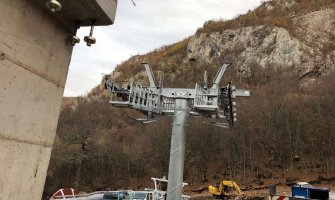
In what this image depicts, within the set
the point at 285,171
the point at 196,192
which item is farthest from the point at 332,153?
the point at 196,192

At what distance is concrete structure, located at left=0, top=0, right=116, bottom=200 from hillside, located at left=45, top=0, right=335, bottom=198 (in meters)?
29.9

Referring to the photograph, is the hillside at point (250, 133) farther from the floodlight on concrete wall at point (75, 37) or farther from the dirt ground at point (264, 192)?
the floodlight on concrete wall at point (75, 37)

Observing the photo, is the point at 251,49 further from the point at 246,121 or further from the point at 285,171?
the point at 285,171

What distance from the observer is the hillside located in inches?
1366

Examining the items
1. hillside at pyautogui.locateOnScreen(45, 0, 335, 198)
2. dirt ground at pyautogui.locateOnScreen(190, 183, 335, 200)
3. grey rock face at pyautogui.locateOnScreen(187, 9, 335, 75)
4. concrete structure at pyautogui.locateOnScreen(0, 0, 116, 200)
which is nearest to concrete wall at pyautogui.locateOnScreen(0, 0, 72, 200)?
concrete structure at pyautogui.locateOnScreen(0, 0, 116, 200)

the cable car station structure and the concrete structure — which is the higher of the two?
the cable car station structure

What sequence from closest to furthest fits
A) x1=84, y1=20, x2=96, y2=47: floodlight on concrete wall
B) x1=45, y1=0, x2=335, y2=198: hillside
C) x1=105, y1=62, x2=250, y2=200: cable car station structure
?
x1=84, y1=20, x2=96, y2=47: floodlight on concrete wall, x1=105, y1=62, x2=250, y2=200: cable car station structure, x1=45, y1=0, x2=335, y2=198: hillside

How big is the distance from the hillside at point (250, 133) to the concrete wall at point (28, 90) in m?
29.9

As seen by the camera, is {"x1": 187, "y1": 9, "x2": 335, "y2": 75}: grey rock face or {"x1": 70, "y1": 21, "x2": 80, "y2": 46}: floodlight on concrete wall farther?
{"x1": 187, "y1": 9, "x2": 335, "y2": 75}: grey rock face

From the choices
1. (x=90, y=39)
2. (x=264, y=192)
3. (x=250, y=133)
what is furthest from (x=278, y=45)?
(x=90, y=39)

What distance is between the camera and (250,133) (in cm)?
3809

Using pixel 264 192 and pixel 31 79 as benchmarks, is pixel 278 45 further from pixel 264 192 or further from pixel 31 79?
pixel 31 79

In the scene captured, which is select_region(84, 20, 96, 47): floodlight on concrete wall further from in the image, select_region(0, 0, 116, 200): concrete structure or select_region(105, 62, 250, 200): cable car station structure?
select_region(105, 62, 250, 200): cable car station structure

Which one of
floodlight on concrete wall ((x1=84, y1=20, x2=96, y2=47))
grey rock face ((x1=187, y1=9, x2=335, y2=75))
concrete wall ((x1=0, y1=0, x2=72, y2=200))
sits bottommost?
concrete wall ((x1=0, y1=0, x2=72, y2=200))
